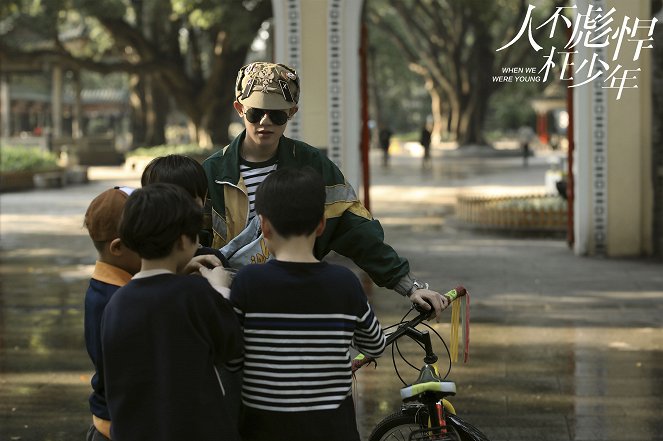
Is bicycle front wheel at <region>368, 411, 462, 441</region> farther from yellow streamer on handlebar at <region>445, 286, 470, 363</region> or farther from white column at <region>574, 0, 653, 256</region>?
white column at <region>574, 0, 653, 256</region>

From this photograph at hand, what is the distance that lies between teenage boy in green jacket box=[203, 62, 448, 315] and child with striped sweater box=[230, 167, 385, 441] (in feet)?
1.74

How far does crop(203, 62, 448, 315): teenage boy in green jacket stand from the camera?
375 cm

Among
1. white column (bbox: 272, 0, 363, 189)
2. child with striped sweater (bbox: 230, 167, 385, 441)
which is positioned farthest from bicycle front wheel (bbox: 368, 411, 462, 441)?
white column (bbox: 272, 0, 363, 189)

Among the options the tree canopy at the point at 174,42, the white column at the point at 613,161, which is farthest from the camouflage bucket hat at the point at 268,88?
the tree canopy at the point at 174,42

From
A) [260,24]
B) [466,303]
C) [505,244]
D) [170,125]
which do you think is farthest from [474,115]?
[466,303]

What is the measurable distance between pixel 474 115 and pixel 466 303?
133ft

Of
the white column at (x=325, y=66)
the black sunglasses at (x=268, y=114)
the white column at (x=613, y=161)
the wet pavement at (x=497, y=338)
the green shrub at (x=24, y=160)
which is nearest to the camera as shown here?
the black sunglasses at (x=268, y=114)

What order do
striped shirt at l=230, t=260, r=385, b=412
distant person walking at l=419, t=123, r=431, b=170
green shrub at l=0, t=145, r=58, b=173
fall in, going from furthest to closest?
distant person walking at l=419, t=123, r=431, b=170 → green shrub at l=0, t=145, r=58, b=173 → striped shirt at l=230, t=260, r=385, b=412

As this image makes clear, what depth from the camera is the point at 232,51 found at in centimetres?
2966

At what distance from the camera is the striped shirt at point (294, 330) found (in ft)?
10.3

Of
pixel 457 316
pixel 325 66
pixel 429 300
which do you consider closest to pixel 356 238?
pixel 429 300

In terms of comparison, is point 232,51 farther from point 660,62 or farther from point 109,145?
point 660,62

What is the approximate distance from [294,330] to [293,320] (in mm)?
29

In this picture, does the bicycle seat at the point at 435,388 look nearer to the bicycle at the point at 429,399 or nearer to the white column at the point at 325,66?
the bicycle at the point at 429,399
